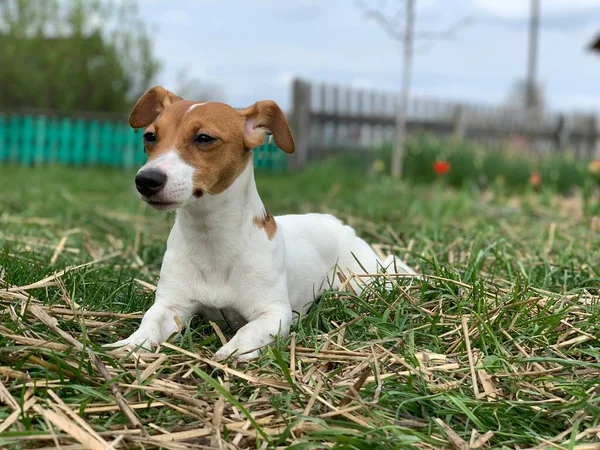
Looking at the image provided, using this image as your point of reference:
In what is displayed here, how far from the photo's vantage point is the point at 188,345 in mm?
2750

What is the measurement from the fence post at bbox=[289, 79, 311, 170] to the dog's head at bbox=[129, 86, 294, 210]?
465 inches

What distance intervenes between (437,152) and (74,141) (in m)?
8.74

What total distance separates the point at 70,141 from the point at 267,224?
46.0 ft

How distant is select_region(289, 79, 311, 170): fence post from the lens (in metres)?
14.8

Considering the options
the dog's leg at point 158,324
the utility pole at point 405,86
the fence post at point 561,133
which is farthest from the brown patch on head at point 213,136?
the fence post at point 561,133

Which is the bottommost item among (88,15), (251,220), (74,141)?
(74,141)

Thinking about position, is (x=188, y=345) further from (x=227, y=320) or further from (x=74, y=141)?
(x=74, y=141)

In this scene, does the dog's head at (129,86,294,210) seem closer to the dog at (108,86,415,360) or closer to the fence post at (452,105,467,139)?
the dog at (108,86,415,360)

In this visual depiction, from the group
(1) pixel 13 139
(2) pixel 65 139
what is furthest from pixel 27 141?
(2) pixel 65 139


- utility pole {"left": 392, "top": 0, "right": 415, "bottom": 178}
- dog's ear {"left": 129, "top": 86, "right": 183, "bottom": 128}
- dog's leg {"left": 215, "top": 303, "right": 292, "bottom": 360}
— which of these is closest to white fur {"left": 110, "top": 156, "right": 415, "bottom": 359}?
dog's leg {"left": 215, "top": 303, "right": 292, "bottom": 360}

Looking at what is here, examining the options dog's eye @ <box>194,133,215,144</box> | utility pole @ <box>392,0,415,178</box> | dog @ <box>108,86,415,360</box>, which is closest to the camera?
dog @ <box>108,86,415,360</box>

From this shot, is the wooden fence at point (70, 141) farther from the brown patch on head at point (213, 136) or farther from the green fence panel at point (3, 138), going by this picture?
the brown patch on head at point (213, 136)

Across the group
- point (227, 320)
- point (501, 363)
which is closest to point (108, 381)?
point (227, 320)

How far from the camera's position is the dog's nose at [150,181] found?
254cm
